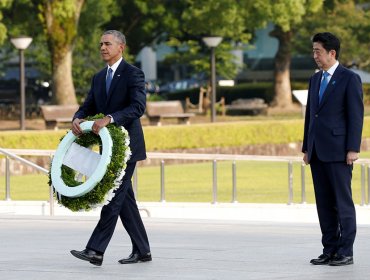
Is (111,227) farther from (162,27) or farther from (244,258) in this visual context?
(162,27)

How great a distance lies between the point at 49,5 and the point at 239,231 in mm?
27442

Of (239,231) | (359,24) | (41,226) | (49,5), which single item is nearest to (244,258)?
Result: (239,231)

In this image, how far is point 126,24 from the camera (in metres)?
49.1

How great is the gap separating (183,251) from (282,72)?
4436cm

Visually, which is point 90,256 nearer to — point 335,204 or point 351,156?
point 335,204

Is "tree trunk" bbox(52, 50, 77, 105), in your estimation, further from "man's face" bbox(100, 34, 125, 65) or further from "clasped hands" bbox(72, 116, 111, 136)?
"clasped hands" bbox(72, 116, 111, 136)

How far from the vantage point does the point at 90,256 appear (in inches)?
373

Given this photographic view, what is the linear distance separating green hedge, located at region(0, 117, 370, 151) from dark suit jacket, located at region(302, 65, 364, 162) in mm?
18653

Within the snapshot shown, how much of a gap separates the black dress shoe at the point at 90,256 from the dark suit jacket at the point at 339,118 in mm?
1715

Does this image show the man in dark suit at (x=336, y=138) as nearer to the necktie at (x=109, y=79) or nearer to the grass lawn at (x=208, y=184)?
the necktie at (x=109, y=79)

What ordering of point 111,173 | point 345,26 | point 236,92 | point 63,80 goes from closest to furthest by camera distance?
point 111,173, point 63,80, point 345,26, point 236,92

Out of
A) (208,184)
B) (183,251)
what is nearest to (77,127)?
(183,251)

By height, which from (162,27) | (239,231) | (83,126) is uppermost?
(162,27)

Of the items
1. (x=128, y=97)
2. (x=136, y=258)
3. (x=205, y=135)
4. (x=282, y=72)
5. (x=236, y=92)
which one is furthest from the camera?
(x=236, y=92)
